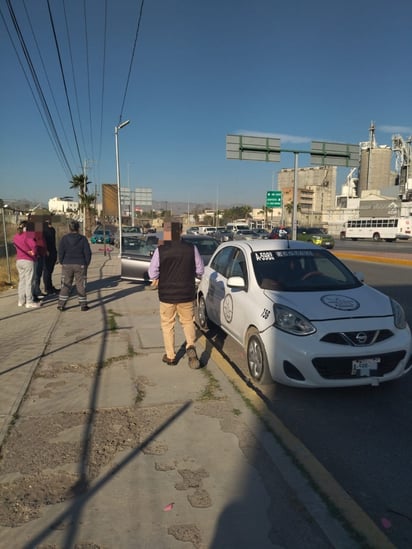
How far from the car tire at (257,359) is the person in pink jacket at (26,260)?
526 cm

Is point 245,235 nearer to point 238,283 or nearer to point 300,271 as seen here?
point 300,271

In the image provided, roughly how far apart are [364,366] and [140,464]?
90.3 inches

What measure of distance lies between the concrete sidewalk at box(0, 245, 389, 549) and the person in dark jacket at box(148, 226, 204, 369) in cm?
49

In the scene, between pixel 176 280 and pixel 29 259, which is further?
pixel 29 259

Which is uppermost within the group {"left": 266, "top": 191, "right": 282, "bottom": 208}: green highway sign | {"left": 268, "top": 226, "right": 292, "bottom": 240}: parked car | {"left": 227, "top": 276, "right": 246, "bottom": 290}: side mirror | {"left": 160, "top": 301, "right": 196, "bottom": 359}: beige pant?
{"left": 266, "top": 191, "right": 282, "bottom": 208}: green highway sign

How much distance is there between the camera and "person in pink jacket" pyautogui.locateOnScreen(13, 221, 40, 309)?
813 centimetres

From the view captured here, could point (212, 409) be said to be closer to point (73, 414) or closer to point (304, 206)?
point (73, 414)

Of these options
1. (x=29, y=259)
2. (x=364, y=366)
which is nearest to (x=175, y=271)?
(x=364, y=366)

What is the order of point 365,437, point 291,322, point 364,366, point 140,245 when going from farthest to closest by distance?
1. point 140,245
2. point 291,322
3. point 364,366
4. point 365,437

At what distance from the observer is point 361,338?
13.3 feet

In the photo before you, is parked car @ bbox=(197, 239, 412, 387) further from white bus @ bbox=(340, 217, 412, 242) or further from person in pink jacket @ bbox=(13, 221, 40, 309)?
white bus @ bbox=(340, 217, 412, 242)

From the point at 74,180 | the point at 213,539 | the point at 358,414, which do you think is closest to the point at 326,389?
the point at 358,414

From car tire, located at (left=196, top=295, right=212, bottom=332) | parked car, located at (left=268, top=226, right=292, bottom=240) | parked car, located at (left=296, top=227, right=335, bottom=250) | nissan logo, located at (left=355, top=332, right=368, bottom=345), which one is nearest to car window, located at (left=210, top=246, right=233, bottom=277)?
car tire, located at (left=196, top=295, right=212, bottom=332)

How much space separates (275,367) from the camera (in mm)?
4250
